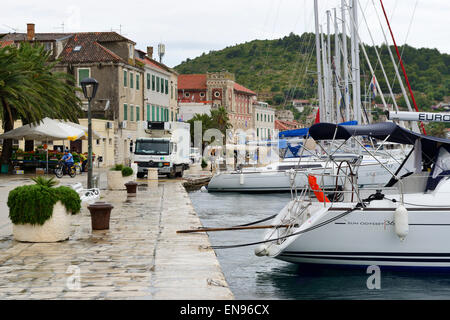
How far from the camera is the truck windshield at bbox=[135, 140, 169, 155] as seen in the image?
38.5 m

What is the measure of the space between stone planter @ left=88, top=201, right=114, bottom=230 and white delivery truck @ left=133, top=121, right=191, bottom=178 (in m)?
23.9

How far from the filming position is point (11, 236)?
13375 mm

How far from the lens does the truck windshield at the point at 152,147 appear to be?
38.5m

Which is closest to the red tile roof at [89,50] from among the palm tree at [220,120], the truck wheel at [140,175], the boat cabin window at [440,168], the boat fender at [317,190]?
the truck wheel at [140,175]

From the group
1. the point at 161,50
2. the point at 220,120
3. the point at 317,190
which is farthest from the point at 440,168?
the point at 220,120

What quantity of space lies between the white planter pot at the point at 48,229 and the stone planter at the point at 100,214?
5.65 feet

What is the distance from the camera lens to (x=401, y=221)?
1199 cm

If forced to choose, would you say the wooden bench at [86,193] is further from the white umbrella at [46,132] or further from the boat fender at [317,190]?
the white umbrella at [46,132]

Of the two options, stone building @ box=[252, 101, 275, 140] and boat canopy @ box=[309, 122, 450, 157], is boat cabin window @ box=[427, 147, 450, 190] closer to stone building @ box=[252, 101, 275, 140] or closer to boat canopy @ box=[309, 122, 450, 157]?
boat canopy @ box=[309, 122, 450, 157]

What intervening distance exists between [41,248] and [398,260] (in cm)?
667

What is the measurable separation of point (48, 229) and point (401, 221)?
6.59 m

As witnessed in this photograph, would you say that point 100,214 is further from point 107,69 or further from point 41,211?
point 107,69
